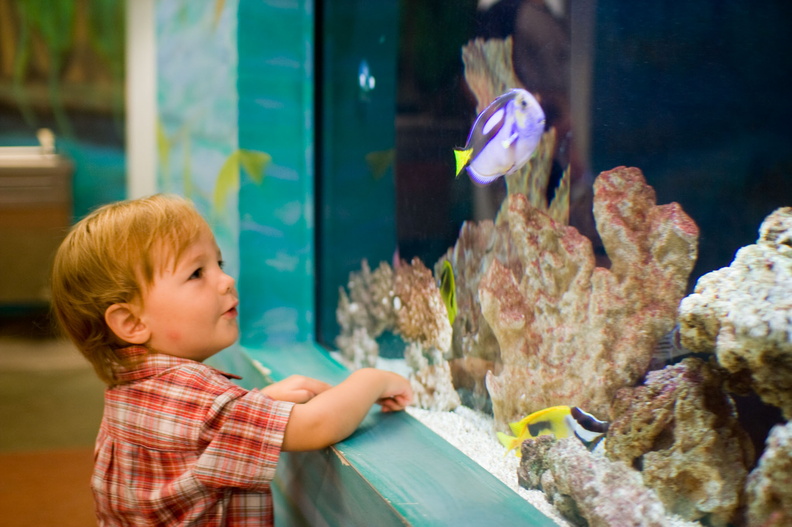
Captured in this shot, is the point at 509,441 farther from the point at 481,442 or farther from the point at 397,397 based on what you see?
the point at 397,397

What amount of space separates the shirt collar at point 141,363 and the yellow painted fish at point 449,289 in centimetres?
51

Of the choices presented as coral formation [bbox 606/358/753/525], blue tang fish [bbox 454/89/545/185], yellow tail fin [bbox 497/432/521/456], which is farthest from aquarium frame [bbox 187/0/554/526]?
coral formation [bbox 606/358/753/525]

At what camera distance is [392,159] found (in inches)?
68.1

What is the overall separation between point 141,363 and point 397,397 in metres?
0.53

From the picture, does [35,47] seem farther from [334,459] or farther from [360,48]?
[334,459]

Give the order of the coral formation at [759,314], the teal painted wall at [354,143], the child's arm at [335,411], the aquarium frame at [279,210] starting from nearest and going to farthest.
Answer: the coral formation at [759,314] → the child's arm at [335,411] → the teal painted wall at [354,143] → the aquarium frame at [279,210]

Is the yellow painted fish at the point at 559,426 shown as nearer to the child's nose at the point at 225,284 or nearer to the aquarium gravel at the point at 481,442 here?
the aquarium gravel at the point at 481,442

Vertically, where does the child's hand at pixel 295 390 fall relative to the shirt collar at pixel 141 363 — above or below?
below

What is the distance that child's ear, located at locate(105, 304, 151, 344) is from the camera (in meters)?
1.32

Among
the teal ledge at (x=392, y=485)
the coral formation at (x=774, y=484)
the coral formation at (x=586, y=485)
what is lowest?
→ the teal ledge at (x=392, y=485)

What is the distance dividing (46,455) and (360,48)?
2204mm

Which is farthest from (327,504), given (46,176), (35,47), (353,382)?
(35,47)

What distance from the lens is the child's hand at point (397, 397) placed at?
5.03ft

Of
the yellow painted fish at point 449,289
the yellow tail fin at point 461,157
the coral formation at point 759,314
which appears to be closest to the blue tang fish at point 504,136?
the yellow tail fin at point 461,157
